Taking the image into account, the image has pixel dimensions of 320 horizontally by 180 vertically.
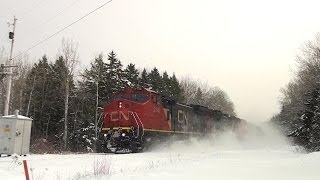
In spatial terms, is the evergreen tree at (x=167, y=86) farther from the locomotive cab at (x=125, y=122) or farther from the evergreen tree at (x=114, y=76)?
the locomotive cab at (x=125, y=122)

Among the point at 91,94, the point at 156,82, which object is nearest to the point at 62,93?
the point at 91,94

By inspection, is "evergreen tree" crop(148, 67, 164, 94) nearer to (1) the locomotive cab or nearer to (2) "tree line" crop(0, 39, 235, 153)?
(2) "tree line" crop(0, 39, 235, 153)

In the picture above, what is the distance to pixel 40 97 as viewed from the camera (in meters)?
49.4

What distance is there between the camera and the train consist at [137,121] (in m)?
22.3

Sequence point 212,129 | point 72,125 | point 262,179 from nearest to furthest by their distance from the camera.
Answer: point 262,179 < point 212,129 < point 72,125

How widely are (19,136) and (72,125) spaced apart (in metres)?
29.1

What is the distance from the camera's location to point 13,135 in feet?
62.2

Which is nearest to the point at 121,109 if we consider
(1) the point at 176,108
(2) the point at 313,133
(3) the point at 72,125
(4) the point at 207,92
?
(1) the point at 176,108

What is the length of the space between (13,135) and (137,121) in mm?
6987

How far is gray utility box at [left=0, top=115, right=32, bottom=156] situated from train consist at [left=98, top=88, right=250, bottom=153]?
4.79m

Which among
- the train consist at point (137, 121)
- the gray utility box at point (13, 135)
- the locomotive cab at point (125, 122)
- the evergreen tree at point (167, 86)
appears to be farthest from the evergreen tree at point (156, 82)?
the gray utility box at point (13, 135)

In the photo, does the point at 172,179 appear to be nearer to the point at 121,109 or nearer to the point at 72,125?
the point at 121,109

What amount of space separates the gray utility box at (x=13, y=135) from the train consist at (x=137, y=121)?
15.7 ft

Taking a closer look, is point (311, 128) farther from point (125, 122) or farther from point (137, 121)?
point (125, 122)
